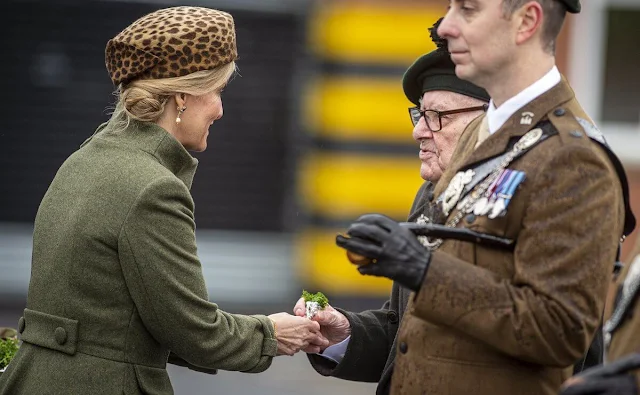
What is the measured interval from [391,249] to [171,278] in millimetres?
898

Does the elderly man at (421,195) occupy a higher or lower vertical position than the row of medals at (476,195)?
lower

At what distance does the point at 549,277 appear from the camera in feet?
8.96

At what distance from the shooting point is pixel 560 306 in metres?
2.72

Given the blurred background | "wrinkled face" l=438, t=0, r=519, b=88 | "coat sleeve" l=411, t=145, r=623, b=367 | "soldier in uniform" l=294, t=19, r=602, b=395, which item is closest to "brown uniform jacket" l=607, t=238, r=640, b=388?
"coat sleeve" l=411, t=145, r=623, b=367


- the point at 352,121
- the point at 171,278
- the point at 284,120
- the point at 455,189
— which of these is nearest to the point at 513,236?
the point at 455,189

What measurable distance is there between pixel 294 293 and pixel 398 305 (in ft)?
20.0

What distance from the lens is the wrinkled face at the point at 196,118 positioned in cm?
370

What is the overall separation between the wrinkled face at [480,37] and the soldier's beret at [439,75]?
3.18 feet

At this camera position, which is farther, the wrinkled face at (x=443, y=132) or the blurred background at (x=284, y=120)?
the blurred background at (x=284, y=120)

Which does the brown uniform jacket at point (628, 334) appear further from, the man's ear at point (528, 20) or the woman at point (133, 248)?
the woman at point (133, 248)

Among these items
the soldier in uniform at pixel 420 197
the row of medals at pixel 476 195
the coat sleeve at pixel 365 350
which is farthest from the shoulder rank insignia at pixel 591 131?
the coat sleeve at pixel 365 350

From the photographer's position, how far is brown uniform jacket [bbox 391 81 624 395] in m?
2.73

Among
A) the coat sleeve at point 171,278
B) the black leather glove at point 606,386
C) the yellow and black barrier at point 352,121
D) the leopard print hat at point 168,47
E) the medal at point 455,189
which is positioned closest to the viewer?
the black leather glove at point 606,386

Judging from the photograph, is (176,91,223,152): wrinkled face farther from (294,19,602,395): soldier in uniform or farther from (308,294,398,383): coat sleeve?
(308,294,398,383): coat sleeve
